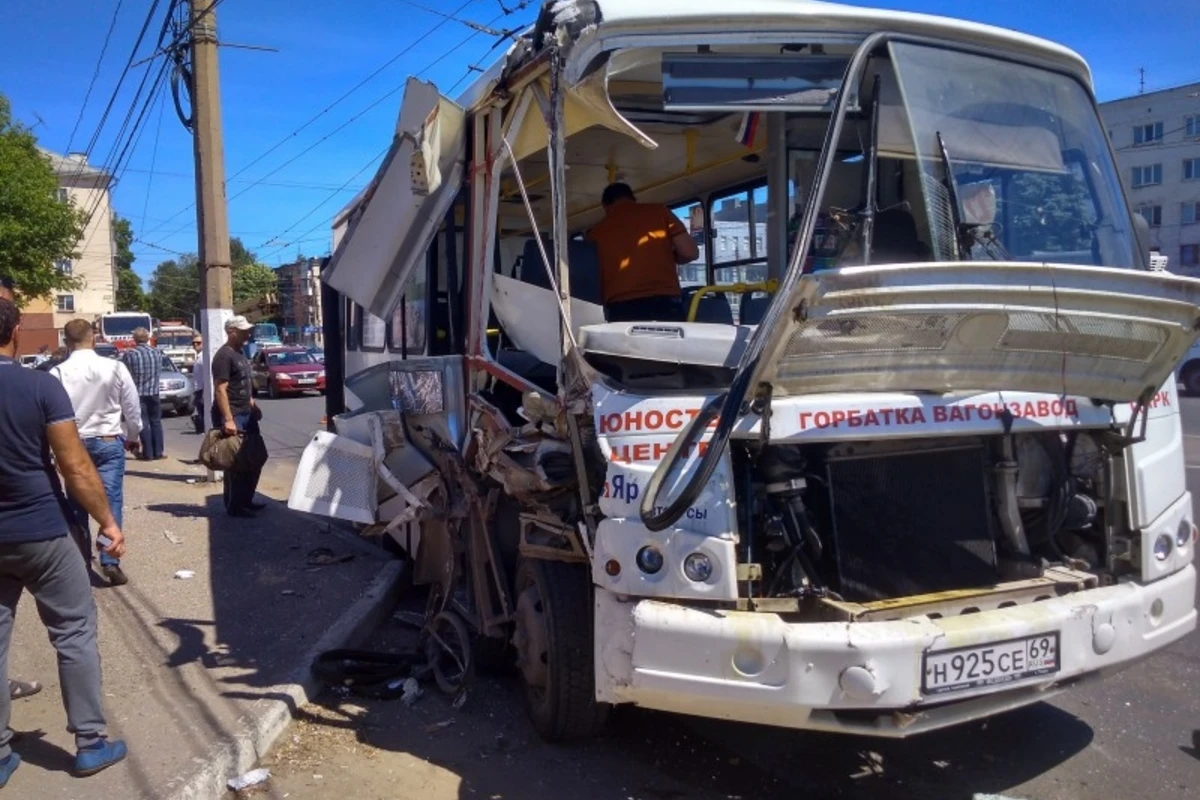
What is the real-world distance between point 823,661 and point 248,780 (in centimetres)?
234

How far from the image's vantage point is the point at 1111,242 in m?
4.20

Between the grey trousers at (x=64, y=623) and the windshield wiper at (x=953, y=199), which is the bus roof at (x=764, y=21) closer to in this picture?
the windshield wiper at (x=953, y=199)

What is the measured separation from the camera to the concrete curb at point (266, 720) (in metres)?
3.82

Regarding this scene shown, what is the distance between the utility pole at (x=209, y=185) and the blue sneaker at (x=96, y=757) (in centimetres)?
816

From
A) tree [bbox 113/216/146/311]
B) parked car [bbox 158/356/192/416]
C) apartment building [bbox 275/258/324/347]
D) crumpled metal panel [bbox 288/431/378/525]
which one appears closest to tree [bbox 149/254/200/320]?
tree [bbox 113/216/146/311]

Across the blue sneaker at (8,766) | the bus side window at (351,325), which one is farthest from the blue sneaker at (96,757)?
the bus side window at (351,325)

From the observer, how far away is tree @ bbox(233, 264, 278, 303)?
71.1 meters

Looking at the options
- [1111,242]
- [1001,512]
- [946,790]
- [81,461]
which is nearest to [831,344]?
[1001,512]

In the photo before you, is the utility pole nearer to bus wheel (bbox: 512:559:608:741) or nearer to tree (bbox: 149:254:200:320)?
bus wheel (bbox: 512:559:608:741)

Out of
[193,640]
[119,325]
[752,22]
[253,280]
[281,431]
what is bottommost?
[193,640]

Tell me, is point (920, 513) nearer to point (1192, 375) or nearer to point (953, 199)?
point (953, 199)

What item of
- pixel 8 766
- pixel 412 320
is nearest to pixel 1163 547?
pixel 412 320

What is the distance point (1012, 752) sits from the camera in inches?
170

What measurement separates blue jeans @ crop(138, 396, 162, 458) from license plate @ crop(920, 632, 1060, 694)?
1232 centimetres
